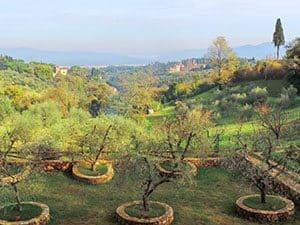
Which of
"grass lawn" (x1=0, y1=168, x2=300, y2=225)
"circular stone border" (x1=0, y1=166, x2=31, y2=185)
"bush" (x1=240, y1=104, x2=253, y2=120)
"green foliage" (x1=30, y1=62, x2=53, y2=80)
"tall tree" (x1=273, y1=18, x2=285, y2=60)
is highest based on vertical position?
"tall tree" (x1=273, y1=18, x2=285, y2=60)

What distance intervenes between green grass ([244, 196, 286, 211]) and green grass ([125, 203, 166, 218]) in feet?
10.7

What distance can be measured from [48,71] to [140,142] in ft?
271

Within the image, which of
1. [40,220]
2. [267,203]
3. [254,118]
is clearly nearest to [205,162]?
[267,203]

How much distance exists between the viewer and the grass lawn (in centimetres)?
1483

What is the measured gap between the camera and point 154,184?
14781 millimetres

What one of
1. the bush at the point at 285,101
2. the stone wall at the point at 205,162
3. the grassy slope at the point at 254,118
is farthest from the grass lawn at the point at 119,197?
the bush at the point at 285,101

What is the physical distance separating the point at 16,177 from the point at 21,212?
215 centimetres

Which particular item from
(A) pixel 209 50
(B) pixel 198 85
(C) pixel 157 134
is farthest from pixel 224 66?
(C) pixel 157 134

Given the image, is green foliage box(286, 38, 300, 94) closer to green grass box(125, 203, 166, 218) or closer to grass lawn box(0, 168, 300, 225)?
grass lawn box(0, 168, 300, 225)

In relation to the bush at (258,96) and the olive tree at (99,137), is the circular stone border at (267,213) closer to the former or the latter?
the olive tree at (99,137)

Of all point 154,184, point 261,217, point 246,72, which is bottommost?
point 261,217

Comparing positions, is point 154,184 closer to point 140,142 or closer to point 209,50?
point 140,142

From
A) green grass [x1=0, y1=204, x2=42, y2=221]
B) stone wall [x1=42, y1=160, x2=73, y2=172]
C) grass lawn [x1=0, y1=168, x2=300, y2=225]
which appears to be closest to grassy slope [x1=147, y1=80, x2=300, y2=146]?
grass lawn [x1=0, y1=168, x2=300, y2=225]

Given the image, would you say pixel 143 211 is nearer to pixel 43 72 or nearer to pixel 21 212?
pixel 21 212
